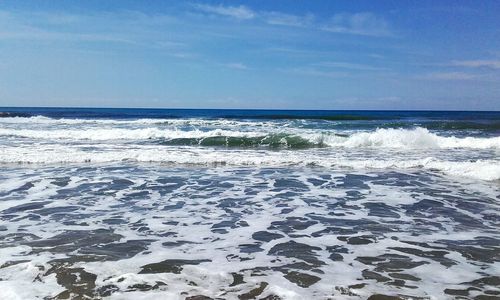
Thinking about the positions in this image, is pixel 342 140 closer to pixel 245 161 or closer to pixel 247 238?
pixel 245 161

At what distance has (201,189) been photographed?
8.83 metres

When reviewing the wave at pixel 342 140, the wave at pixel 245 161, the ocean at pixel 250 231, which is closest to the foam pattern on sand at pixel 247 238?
the ocean at pixel 250 231

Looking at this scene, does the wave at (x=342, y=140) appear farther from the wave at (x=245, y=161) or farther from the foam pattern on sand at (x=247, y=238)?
the foam pattern on sand at (x=247, y=238)

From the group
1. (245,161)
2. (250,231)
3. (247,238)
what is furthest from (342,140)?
(247,238)

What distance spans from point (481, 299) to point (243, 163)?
9389 millimetres

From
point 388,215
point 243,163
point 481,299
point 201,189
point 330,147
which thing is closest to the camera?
point 481,299

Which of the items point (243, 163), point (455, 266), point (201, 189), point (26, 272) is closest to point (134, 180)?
point (201, 189)

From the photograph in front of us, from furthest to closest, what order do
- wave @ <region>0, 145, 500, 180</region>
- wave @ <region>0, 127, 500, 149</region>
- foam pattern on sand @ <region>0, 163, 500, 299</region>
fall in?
wave @ <region>0, 127, 500, 149</region> < wave @ <region>0, 145, 500, 180</region> < foam pattern on sand @ <region>0, 163, 500, 299</region>

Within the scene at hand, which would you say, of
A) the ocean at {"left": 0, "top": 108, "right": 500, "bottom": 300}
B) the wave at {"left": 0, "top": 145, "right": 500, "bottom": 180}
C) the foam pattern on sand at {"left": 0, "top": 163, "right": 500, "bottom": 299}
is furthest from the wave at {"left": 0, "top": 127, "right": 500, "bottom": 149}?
the foam pattern on sand at {"left": 0, "top": 163, "right": 500, "bottom": 299}

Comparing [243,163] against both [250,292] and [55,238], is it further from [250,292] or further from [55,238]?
[250,292]

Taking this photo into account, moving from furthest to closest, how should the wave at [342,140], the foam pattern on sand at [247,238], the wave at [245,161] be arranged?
the wave at [342,140], the wave at [245,161], the foam pattern on sand at [247,238]

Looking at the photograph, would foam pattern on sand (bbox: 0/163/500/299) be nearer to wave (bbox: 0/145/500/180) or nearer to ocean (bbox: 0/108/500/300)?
ocean (bbox: 0/108/500/300)

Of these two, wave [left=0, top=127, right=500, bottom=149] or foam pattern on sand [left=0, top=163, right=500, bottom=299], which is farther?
wave [left=0, top=127, right=500, bottom=149]

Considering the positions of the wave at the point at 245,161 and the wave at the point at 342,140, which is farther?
the wave at the point at 342,140
